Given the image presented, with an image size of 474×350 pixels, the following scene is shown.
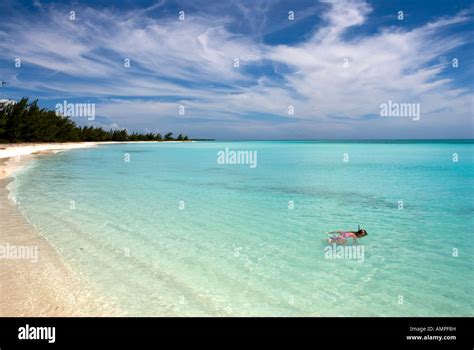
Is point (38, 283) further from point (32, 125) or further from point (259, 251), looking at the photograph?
point (32, 125)

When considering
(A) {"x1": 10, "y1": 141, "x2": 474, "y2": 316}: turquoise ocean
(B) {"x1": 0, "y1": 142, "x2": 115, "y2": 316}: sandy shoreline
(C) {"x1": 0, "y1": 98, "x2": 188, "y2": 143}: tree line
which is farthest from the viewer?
(C) {"x1": 0, "y1": 98, "x2": 188, "y2": 143}: tree line

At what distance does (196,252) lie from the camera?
7.50 meters

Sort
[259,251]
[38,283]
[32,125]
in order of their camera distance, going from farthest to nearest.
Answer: [32,125] → [259,251] → [38,283]

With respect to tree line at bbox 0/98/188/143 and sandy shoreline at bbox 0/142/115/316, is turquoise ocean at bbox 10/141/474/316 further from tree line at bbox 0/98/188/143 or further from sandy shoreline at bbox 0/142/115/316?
tree line at bbox 0/98/188/143

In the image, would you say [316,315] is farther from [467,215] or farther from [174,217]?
[467,215]

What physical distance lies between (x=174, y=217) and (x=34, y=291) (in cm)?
596

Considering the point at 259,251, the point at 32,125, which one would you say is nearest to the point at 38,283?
the point at 259,251

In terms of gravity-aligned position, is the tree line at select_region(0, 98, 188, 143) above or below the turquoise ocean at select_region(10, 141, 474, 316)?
above

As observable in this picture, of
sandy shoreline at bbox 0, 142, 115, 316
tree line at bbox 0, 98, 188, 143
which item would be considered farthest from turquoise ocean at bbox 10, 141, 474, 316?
tree line at bbox 0, 98, 188, 143

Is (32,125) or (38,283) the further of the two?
(32,125)

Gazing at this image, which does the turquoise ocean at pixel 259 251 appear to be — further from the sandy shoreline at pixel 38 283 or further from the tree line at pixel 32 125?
the tree line at pixel 32 125

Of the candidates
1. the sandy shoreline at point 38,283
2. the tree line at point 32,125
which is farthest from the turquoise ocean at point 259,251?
the tree line at point 32,125

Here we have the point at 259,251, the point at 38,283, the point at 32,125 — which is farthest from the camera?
the point at 32,125

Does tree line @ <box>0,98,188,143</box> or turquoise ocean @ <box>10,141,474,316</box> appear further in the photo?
tree line @ <box>0,98,188,143</box>
